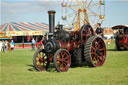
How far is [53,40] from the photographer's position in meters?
8.25

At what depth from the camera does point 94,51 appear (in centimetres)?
902

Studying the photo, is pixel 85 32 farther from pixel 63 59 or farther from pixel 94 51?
pixel 63 59

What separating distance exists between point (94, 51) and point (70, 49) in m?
1.00

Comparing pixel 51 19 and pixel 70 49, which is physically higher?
pixel 51 19

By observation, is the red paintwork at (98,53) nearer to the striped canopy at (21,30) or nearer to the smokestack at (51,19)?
the smokestack at (51,19)

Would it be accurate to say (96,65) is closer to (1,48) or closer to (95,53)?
(95,53)

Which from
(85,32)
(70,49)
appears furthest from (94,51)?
(70,49)

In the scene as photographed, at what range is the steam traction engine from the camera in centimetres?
805

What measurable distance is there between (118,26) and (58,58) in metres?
12.8

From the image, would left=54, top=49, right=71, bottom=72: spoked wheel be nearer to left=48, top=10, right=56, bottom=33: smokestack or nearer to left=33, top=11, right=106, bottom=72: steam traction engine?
left=33, top=11, right=106, bottom=72: steam traction engine

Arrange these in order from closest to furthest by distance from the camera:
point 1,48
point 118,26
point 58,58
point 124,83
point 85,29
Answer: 1. point 124,83
2. point 58,58
3. point 85,29
4. point 118,26
5. point 1,48

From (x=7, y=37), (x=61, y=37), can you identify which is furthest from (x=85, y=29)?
(x=7, y=37)

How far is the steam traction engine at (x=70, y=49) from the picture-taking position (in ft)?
26.4

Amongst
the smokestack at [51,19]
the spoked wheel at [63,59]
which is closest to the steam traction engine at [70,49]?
the spoked wheel at [63,59]
